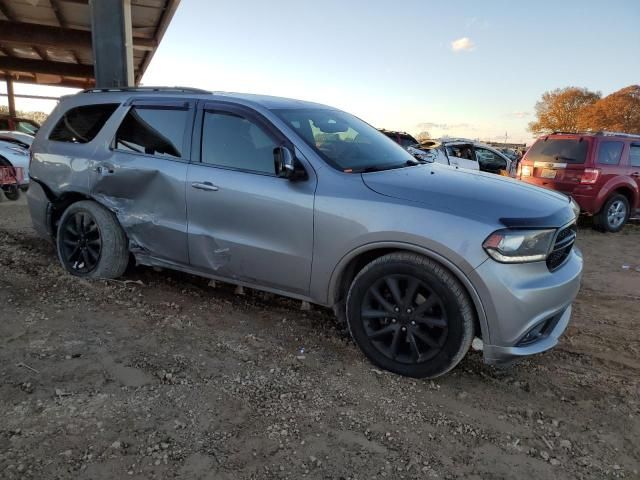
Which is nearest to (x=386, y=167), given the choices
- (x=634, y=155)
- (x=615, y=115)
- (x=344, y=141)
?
(x=344, y=141)

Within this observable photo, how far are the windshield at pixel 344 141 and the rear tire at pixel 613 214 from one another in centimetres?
611

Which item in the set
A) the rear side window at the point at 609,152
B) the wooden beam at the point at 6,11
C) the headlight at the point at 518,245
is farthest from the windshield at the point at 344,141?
the wooden beam at the point at 6,11

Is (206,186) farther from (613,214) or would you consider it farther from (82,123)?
(613,214)

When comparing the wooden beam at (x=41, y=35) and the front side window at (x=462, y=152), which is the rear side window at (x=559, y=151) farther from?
the wooden beam at (x=41, y=35)

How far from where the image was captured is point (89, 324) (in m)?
3.55

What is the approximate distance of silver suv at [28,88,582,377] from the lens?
2.72m

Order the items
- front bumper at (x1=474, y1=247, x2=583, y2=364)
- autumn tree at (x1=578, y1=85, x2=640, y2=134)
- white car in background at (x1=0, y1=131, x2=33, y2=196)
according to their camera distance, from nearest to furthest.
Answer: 1. front bumper at (x1=474, y1=247, x2=583, y2=364)
2. white car in background at (x1=0, y1=131, x2=33, y2=196)
3. autumn tree at (x1=578, y1=85, x2=640, y2=134)

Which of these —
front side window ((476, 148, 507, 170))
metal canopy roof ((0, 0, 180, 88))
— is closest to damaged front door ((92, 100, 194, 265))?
metal canopy roof ((0, 0, 180, 88))

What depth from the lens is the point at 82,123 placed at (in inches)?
174

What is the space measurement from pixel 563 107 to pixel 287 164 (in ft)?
270

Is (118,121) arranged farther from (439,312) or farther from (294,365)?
(439,312)

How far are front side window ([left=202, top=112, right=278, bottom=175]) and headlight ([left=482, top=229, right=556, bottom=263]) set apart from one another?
1.58m

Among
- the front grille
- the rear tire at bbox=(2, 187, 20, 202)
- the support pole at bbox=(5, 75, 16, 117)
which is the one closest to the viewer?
the front grille

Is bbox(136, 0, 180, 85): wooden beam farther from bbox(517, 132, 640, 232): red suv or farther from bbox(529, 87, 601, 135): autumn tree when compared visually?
bbox(529, 87, 601, 135): autumn tree
